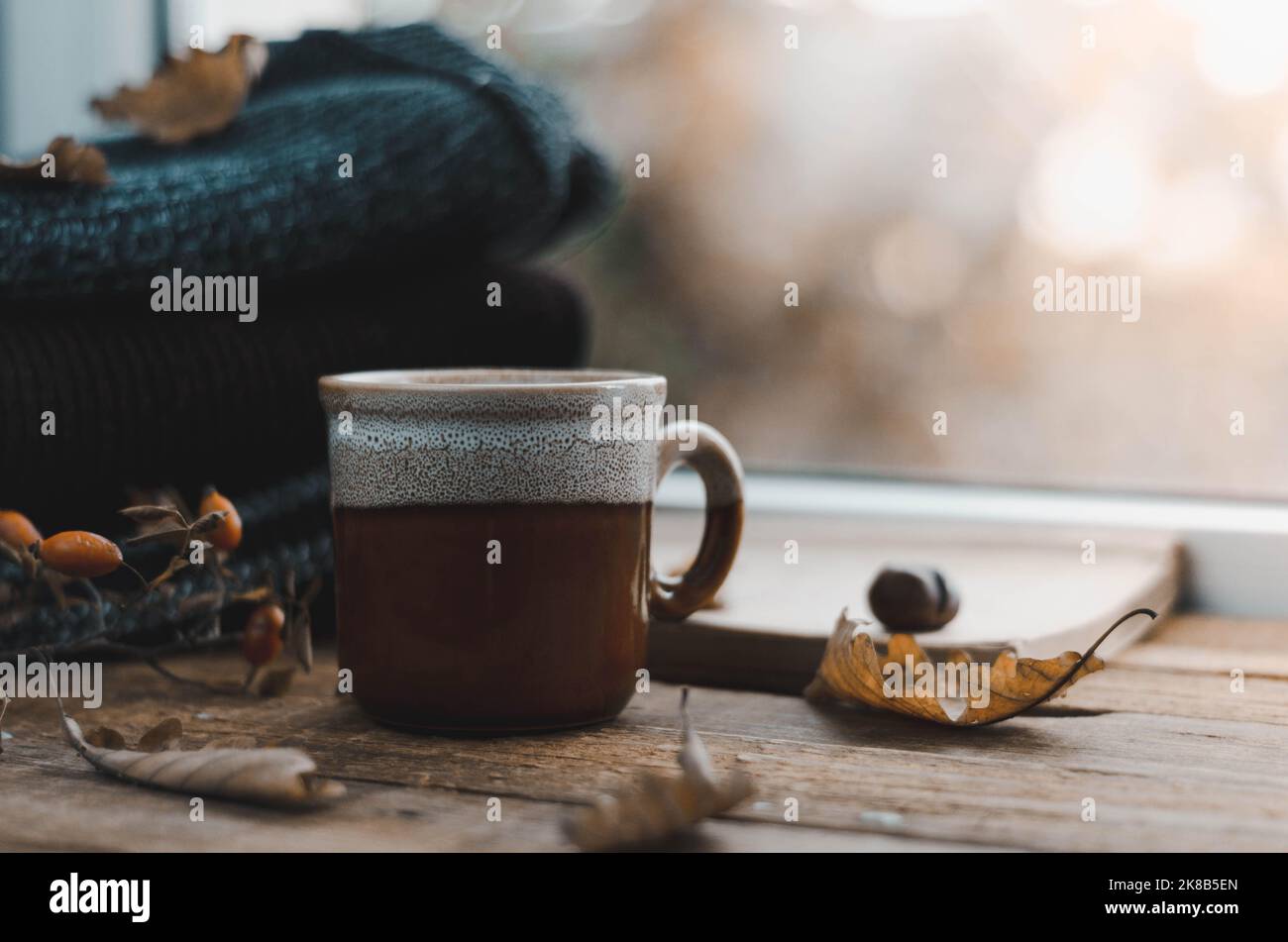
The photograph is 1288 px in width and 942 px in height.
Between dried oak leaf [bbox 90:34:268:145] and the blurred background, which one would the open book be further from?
dried oak leaf [bbox 90:34:268:145]

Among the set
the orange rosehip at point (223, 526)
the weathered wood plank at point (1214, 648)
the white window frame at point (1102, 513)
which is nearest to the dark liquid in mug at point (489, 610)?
the orange rosehip at point (223, 526)

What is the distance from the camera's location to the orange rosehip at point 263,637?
73 cm

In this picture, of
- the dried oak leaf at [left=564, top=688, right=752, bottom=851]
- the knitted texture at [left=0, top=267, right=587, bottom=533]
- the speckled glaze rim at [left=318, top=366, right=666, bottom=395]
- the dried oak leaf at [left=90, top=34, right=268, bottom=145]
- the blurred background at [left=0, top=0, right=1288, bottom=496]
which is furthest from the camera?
the blurred background at [left=0, top=0, right=1288, bottom=496]

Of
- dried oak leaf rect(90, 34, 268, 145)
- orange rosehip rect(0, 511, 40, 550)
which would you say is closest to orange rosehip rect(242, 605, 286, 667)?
orange rosehip rect(0, 511, 40, 550)

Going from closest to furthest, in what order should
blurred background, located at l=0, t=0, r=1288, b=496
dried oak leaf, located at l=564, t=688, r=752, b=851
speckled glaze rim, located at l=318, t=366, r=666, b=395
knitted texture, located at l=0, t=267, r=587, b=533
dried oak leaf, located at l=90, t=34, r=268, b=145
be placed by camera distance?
dried oak leaf, located at l=564, t=688, r=752, b=851 → speckled glaze rim, located at l=318, t=366, r=666, b=395 → knitted texture, located at l=0, t=267, r=587, b=533 → dried oak leaf, located at l=90, t=34, r=268, b=145 → blurred background, located at l=0, t=0, r=1288, b=496

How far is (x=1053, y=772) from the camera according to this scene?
1.90 feet

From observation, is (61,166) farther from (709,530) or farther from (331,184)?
(709,530)

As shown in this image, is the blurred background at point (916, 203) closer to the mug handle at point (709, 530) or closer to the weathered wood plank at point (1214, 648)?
the weathered wood plank at point (1214, 648)

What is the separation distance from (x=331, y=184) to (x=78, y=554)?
28 cm

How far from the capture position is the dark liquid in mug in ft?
2.01

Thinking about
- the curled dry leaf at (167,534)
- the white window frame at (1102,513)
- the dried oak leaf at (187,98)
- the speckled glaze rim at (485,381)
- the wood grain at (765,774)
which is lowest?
the wood grain at (765,774)

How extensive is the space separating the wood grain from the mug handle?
0.19ft

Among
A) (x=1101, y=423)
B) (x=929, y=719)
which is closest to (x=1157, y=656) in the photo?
(x=929, y=719)

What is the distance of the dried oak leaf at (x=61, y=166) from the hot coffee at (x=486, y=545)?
212 millimetres
